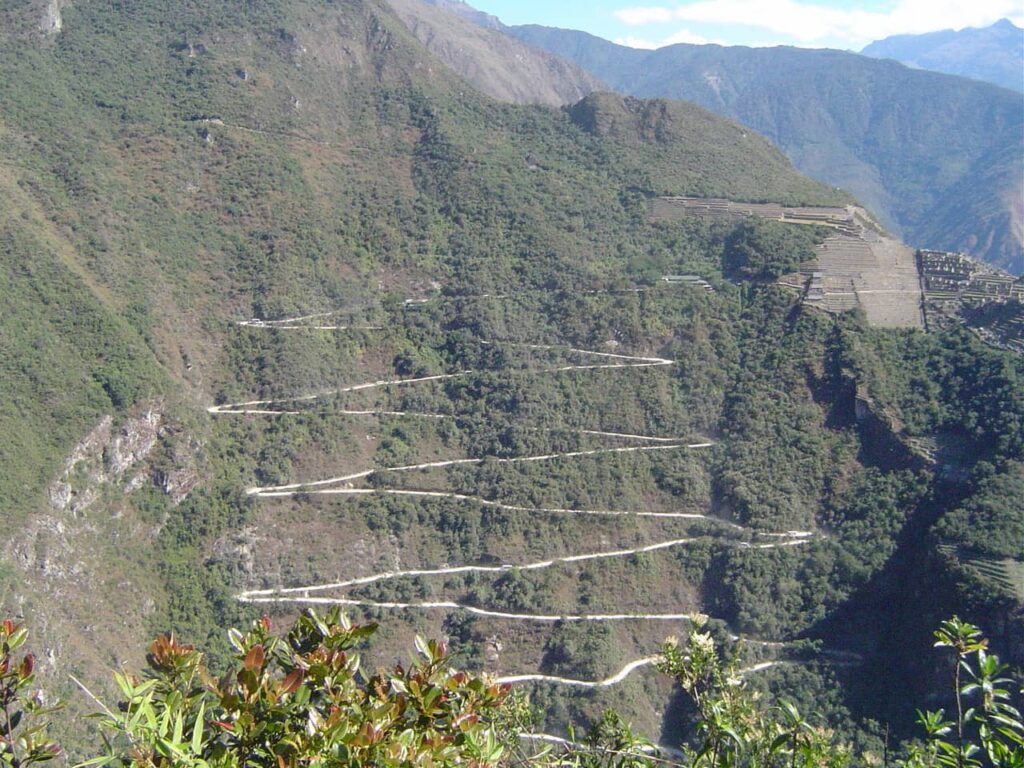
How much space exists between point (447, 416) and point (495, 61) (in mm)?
74796

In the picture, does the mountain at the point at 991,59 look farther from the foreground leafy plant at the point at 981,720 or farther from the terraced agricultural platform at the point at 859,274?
the foreground leafy plant at the point at 981,720

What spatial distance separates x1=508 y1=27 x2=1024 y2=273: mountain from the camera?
83938mm

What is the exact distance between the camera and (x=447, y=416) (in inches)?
1096

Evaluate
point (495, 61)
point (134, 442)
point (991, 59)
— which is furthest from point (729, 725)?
point (991, 59)

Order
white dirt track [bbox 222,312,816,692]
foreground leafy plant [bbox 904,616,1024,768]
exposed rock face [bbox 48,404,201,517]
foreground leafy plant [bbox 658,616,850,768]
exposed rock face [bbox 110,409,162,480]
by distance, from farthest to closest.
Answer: exposed rock face [bbox 110,409,162,480] → white dirt track [bbox 222,312,816,692] → exposed rock face [bbox 48,404,201,517] → foreground leafy plant [bbox 658,616,850,768] → foreground leafy plant [bbox 904,616,1024,768]

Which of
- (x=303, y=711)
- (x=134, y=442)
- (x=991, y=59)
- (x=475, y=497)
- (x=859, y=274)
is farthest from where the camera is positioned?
(x=991, y=59)

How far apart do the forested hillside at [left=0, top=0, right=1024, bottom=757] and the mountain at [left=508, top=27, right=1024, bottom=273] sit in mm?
55234

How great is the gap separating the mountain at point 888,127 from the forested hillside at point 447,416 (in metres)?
55.2

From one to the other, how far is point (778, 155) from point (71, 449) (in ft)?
124

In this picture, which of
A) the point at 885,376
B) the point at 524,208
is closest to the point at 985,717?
the point at 885,376

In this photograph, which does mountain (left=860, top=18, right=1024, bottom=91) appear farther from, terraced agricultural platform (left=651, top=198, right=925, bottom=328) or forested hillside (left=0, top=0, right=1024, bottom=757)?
forested hillside (left=0, top=0, right=1024, bottom=757)

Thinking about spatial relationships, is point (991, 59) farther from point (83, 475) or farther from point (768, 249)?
point (83, 475)

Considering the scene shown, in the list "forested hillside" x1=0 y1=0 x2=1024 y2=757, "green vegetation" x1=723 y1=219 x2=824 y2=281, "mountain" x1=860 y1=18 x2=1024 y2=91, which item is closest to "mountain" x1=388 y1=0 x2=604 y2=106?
"forested hillside" x1=0 y1=0 x2=1024 y2=757

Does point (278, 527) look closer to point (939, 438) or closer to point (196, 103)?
point (939, 438)
